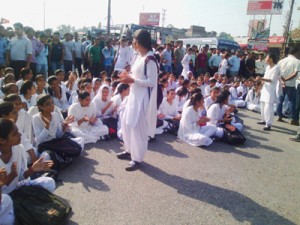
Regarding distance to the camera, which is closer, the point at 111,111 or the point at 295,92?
the point at 111,111

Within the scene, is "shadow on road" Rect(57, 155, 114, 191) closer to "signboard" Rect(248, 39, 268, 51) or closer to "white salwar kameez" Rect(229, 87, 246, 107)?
"white salwar kameez" Rect(229, 87, 246, 107)

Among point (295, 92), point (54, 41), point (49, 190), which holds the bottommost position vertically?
point (49, 190)

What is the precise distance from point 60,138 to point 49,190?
1.32 meters

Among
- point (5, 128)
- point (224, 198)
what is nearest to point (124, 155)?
point (224, 198)

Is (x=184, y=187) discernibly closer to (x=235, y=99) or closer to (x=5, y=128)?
(x=5, y=128)

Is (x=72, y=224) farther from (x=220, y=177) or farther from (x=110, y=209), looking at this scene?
(x=220, y=177)

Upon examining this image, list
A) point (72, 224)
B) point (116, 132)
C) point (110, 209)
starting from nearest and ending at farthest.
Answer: point (72, 224) < point (110, 209) < point (116, 132)

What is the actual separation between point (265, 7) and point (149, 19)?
2254cm

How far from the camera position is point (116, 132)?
562 cm

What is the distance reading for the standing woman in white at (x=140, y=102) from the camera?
3865 mm

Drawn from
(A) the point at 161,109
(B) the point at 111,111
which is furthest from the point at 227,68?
(B) the point at 111,111

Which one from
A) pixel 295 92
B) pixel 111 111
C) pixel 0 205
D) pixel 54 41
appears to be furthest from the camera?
pixel 54 41

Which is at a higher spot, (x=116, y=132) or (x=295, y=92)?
(x=295, y=92)

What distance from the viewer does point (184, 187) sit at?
3.72 metres
